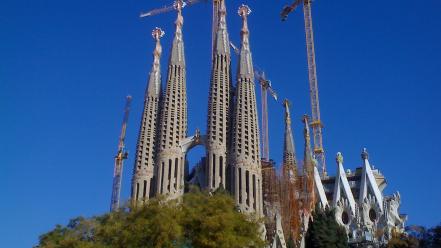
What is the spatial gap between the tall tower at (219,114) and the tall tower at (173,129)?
399 cm

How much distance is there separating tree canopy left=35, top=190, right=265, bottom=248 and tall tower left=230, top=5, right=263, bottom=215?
24347mm

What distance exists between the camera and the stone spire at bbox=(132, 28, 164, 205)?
55656 millimetres

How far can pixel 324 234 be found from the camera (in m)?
32.9

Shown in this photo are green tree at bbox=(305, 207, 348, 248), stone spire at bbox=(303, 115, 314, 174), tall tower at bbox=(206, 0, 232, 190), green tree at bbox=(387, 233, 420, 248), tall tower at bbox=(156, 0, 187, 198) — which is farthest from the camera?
stone spire at bbox=(303, 115, 314, 174)

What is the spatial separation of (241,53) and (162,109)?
11.5 meters

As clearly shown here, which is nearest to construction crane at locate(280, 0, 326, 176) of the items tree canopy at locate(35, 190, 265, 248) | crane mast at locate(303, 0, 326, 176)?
crane mast at locate(303, 0, 326, 176)

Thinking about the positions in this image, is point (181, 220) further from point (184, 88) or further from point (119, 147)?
point (119, 147)

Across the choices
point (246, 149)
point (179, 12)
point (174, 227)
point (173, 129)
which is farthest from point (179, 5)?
point (174, 227)

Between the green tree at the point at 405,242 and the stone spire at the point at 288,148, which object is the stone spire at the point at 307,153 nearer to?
the stone spire at the point at 288,148

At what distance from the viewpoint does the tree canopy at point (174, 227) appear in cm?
2317

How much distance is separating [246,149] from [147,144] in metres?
12.1

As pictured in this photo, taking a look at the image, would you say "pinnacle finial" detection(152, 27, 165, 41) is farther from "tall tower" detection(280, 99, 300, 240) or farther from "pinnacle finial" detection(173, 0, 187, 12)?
"tall tower" detection(280, 99, 300, 240)

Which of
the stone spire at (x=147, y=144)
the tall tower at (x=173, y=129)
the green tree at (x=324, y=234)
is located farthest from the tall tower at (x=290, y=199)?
the green tree at (x=324, y=234)

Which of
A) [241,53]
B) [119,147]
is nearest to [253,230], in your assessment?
[241,53]
